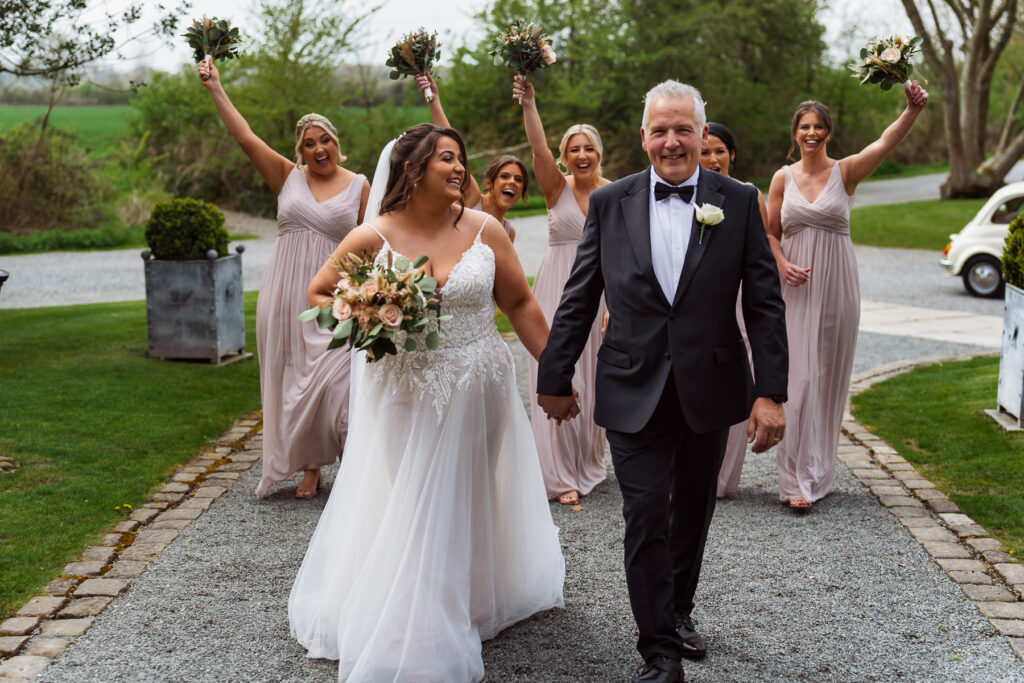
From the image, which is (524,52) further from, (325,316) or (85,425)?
(85,425)

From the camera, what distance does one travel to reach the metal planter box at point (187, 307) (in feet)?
37.0

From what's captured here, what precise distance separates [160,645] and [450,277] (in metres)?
2.06

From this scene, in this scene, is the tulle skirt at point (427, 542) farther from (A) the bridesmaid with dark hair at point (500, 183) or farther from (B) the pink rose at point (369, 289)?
(A) the bridesmaid with dark hair at point (500, 183)

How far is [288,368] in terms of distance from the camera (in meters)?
7.28

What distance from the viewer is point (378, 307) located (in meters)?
4.09

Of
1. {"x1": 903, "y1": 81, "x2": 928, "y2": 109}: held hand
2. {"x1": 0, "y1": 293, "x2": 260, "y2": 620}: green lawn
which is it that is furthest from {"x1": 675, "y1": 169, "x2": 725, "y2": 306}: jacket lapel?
{"x1": 0, "y1": 293, "x2": 260, "y2": 620}: green lawn

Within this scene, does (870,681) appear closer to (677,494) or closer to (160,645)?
(677,494)

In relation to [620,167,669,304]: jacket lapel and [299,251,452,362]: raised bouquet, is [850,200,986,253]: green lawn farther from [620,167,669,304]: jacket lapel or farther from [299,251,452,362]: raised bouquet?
[299,251,452,362]: raised bouquet

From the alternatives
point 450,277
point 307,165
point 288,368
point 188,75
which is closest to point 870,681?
point 450,277

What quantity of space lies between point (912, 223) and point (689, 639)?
2644 centimetres

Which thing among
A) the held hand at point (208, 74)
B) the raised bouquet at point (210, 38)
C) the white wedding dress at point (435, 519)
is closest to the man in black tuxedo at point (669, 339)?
the white wedding dress at point (435, 519)

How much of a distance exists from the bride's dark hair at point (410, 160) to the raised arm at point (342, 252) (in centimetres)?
15

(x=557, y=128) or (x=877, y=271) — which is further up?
(x=557, y=128)

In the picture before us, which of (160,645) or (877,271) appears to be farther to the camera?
(877,271)
